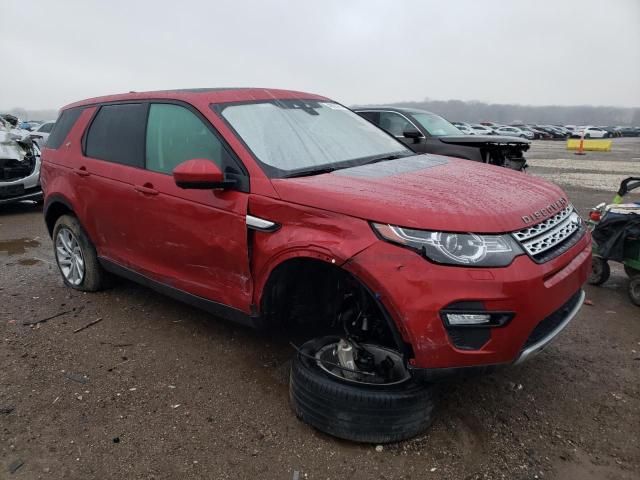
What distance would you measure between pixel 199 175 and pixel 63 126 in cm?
264

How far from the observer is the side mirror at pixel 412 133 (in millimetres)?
8348

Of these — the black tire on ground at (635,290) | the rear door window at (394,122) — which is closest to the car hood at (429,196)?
the black tire on ground at (635,290)

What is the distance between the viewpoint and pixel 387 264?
245 centimetres

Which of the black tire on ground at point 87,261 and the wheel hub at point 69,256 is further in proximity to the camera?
the wheel hub at point 69,256

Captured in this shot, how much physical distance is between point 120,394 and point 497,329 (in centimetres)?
222


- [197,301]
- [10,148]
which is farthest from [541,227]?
[10,148]

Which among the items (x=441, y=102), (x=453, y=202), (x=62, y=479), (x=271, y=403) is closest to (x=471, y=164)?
(x=453, y=202)

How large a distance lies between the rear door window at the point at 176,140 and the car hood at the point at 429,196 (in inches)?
24.9

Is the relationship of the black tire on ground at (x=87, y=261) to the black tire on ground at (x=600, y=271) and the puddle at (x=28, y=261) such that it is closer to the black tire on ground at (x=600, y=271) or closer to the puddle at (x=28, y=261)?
the puddle at (x=28, y=261)

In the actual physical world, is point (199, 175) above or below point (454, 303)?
above

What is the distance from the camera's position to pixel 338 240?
8.52 feet

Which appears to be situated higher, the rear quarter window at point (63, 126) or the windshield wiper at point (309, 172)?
the rear quarter window at point (63, 126)

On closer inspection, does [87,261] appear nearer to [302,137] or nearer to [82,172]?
[82,172]

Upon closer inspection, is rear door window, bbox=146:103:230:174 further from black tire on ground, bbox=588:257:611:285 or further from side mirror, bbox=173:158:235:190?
black tire on ground, bbox=588:257:611:285
